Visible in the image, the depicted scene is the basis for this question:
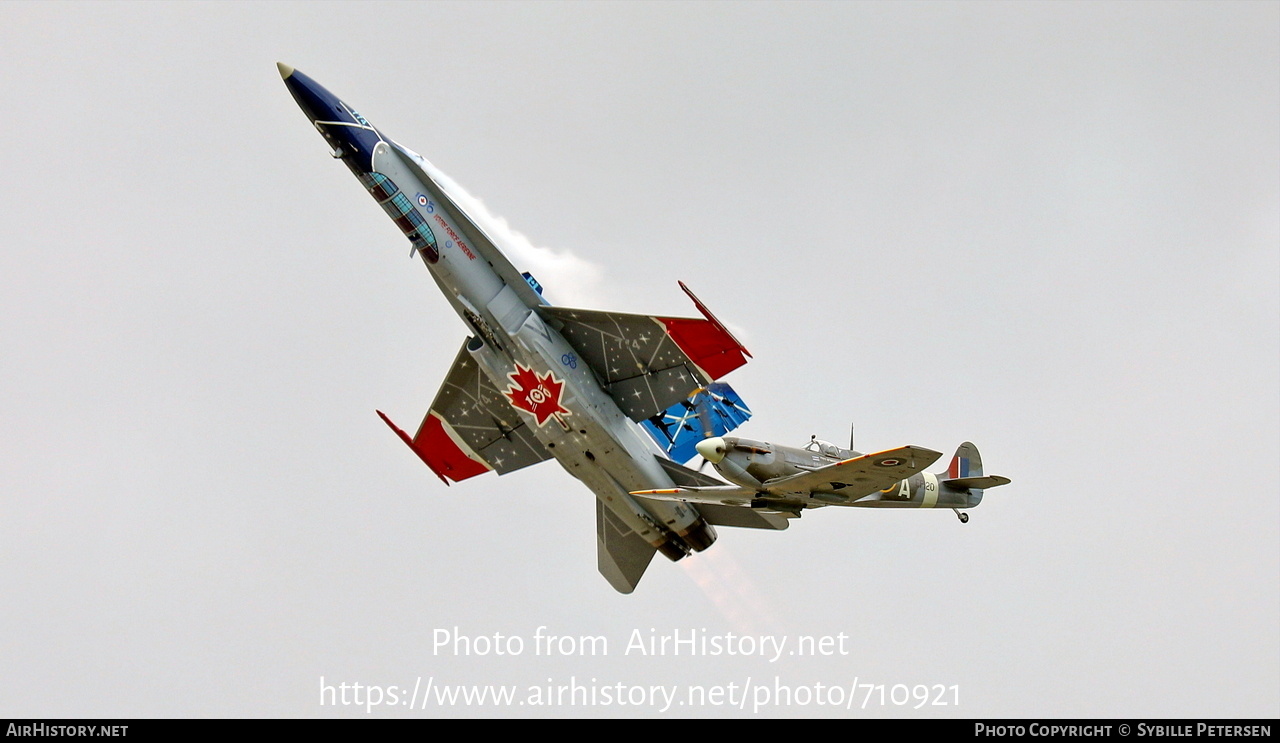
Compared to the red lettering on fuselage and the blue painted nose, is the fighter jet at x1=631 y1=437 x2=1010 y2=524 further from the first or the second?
the blue painted nose

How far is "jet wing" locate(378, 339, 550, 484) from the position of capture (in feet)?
120

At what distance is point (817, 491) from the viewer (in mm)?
30719

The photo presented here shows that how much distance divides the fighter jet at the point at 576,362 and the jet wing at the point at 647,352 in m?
0.03

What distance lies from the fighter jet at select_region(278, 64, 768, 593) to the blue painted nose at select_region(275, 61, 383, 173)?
1.0 inches

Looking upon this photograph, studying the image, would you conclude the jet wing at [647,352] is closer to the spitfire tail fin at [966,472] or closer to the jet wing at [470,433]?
the jet wing at [470,433]

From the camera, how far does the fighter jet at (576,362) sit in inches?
1217

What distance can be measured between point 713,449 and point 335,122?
38.0 ft

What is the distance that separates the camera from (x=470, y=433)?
122ft

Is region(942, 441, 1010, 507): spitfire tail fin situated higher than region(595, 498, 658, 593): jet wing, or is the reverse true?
region(942, 441, 1010, 507): spitfire tail fin

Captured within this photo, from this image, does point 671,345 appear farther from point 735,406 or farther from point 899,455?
point 899,455

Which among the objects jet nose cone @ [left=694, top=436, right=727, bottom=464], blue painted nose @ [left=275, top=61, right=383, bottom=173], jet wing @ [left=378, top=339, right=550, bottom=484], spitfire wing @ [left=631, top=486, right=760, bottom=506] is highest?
blue painted nose @ [left=275, top=61, right=383, bottom=173]

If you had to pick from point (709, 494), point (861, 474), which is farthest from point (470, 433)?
point (861, 474)

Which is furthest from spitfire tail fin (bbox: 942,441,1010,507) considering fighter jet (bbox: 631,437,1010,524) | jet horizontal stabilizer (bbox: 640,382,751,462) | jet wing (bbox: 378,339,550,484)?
jet wing (bbox: 378,339,550,484)
